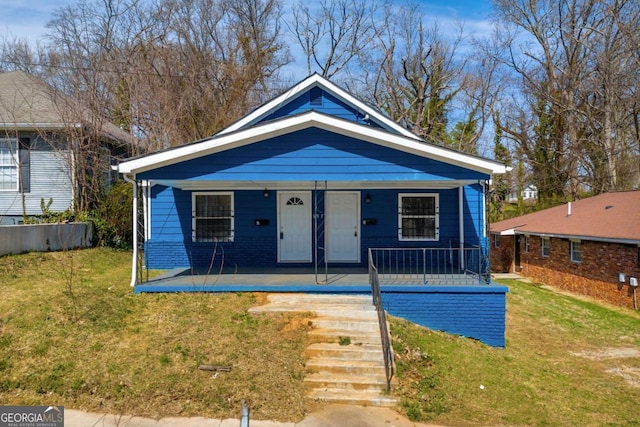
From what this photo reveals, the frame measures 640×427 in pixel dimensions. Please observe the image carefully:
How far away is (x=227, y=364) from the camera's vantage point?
20.5ft

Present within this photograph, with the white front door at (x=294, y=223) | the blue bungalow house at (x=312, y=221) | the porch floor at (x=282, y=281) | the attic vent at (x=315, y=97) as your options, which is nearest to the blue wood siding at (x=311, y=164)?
the blue bungalow house at (x=312, y=221)

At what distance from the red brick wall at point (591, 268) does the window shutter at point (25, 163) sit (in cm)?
1916

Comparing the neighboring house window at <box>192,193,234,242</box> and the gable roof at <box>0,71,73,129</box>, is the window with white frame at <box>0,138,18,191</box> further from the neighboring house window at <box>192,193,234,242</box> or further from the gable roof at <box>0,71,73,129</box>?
the neighboring house window at <box>192,193,234,242</box>

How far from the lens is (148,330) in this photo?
23.2 ft

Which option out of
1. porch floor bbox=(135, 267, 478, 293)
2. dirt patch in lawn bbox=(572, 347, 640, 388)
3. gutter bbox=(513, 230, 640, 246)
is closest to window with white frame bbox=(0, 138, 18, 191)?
porch floor bbox=(135, 267, 478, 293)

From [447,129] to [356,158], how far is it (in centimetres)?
2579

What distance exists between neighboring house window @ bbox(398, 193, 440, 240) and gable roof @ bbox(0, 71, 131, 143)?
35.5ft

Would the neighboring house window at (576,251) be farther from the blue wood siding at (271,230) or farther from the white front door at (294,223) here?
the white front door at (294,223)

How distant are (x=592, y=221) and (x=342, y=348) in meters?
14.3

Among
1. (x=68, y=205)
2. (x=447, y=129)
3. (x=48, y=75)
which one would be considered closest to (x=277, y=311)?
(x=68, y=205)

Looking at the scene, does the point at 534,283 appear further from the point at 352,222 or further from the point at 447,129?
the point at 447,129

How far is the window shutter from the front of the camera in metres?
14.1

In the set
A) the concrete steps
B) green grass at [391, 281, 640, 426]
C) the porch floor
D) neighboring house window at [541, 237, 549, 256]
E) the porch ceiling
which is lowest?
green grass at [391, 281, 640, 426]

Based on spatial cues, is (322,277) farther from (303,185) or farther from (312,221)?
(303,185)
